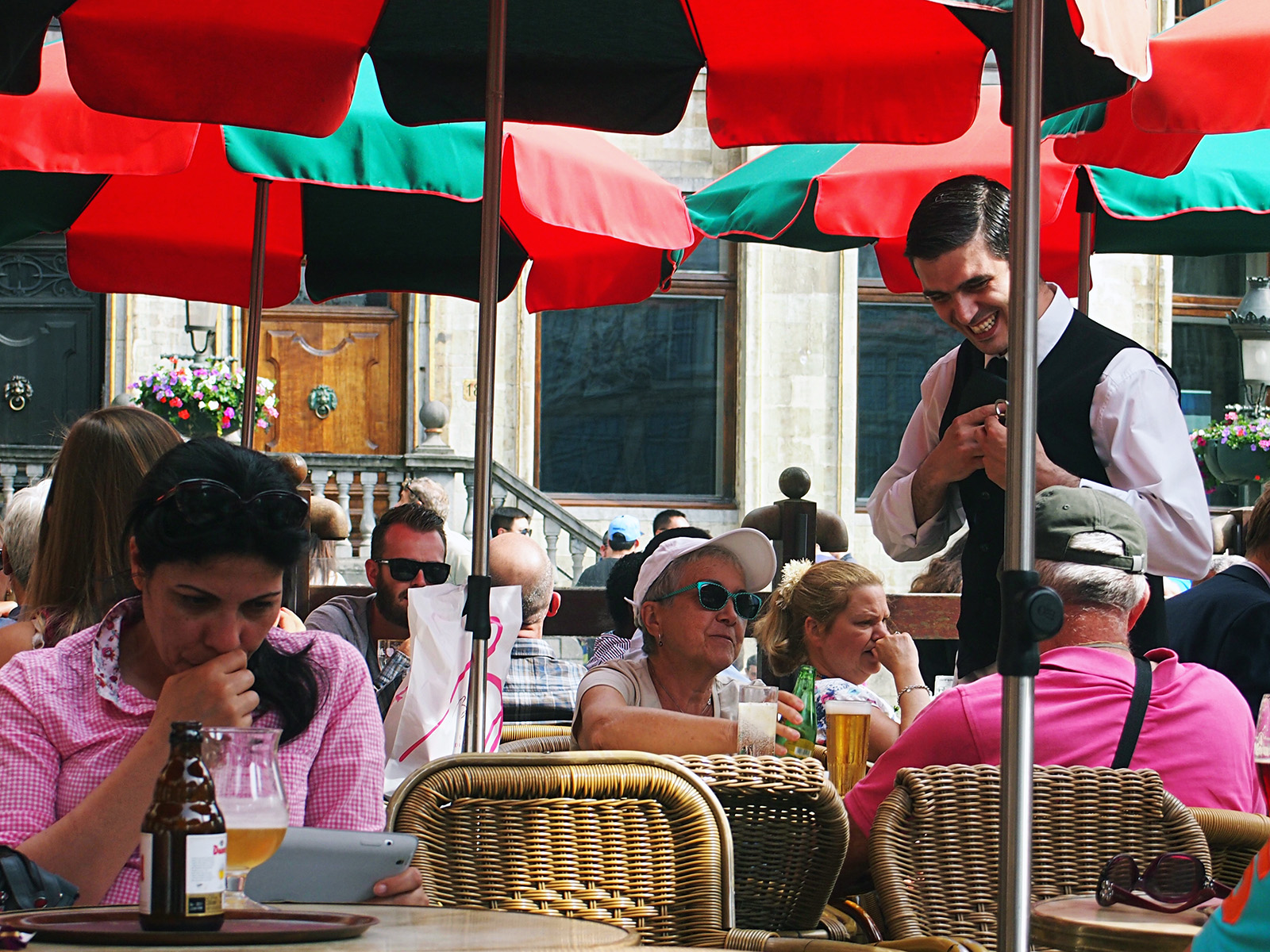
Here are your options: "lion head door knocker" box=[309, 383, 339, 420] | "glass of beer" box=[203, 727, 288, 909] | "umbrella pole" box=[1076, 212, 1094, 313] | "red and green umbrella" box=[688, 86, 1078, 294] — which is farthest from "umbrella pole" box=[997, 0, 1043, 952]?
"lion head door knocker" box=[309, 383, 339, 420]

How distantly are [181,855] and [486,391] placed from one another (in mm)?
1543

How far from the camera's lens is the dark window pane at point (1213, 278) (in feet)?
45.1

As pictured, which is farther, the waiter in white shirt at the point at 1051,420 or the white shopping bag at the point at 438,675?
the white shopping bag at the point at 438,675

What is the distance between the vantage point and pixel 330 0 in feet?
10.5

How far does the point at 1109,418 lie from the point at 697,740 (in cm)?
104

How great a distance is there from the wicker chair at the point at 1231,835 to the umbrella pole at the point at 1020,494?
28.3 inches

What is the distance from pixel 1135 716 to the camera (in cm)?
241

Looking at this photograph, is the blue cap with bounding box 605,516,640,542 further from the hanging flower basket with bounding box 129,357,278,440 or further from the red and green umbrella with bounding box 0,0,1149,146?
the red and green umbrella with bounding box 0,0,1149,146

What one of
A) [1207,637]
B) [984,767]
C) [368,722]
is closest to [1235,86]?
[1207,637]

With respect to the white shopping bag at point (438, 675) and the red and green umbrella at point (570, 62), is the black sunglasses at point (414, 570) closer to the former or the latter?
the white shopping bag at point (438, 675)

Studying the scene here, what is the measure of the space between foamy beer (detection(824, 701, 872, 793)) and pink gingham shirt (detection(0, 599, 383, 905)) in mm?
1009

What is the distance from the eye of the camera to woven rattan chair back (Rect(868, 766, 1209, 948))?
2.17 meters

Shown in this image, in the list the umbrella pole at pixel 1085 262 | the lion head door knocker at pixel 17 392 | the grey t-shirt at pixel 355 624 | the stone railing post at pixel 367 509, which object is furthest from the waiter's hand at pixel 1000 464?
the lion head door knocker at pixel 17 392

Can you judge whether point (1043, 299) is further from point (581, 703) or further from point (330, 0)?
point (330, 0)
